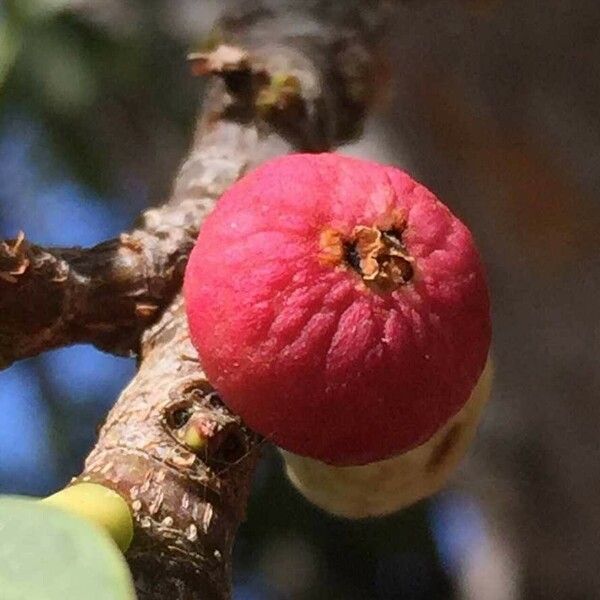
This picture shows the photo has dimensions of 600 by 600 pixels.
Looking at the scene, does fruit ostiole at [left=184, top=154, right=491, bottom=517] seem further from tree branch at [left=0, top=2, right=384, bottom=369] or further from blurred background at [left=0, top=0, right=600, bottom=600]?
blurred background at [left=0, top=0, right=600, bottom=600]

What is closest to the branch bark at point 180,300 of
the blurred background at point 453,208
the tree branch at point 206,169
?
the tree branch at point 206,169

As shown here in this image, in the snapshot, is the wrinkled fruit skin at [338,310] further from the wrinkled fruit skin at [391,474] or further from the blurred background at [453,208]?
the blurred background at [453,208]

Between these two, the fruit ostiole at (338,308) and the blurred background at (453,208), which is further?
the blurred background at (453,208)

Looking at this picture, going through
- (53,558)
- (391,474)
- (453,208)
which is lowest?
(453,208)

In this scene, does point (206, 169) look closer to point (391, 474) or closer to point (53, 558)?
point (391, 474)

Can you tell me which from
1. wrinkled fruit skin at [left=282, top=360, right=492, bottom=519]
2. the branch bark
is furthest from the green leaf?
wrinkled fruit skin at [left=282, top=360, right=492, bottom=519]

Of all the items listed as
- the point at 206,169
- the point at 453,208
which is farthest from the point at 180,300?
the point at 453,208
